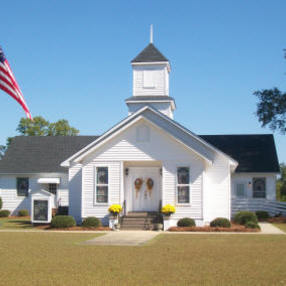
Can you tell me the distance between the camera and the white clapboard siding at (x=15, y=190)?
36.6 metres

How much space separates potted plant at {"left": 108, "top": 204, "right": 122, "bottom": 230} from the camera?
2531cm

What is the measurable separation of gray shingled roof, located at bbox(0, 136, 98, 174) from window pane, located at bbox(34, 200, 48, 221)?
9.78 meters

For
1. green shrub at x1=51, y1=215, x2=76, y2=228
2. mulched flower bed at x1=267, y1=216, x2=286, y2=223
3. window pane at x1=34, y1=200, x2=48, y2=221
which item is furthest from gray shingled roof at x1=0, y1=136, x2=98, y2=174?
mulched flower bed at x1=267, y1=216, x2=286, y2=223

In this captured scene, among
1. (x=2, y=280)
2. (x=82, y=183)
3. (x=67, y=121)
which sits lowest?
(x=2, y=280)

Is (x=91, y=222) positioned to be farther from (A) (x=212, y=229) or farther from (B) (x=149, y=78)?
(B) (x=149, y=78)

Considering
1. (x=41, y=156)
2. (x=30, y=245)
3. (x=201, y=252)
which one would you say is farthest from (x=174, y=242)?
(x=41, y=156)

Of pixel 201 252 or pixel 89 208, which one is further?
pixel 89 208

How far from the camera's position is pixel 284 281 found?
35.9 ft

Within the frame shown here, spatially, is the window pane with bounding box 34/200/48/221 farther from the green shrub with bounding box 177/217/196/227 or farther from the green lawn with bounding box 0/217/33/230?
the green shrub with bounding box 177/217/196/227

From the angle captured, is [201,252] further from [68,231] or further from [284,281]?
[68,231]

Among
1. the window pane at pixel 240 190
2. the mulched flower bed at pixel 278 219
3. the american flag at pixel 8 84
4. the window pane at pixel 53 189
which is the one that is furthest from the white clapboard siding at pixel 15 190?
the american flag at pixel 8 84

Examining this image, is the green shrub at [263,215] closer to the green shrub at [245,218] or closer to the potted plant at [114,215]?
the green shrub at [245,218]

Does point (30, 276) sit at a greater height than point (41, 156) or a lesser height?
lesser

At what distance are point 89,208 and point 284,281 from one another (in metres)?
16.6
